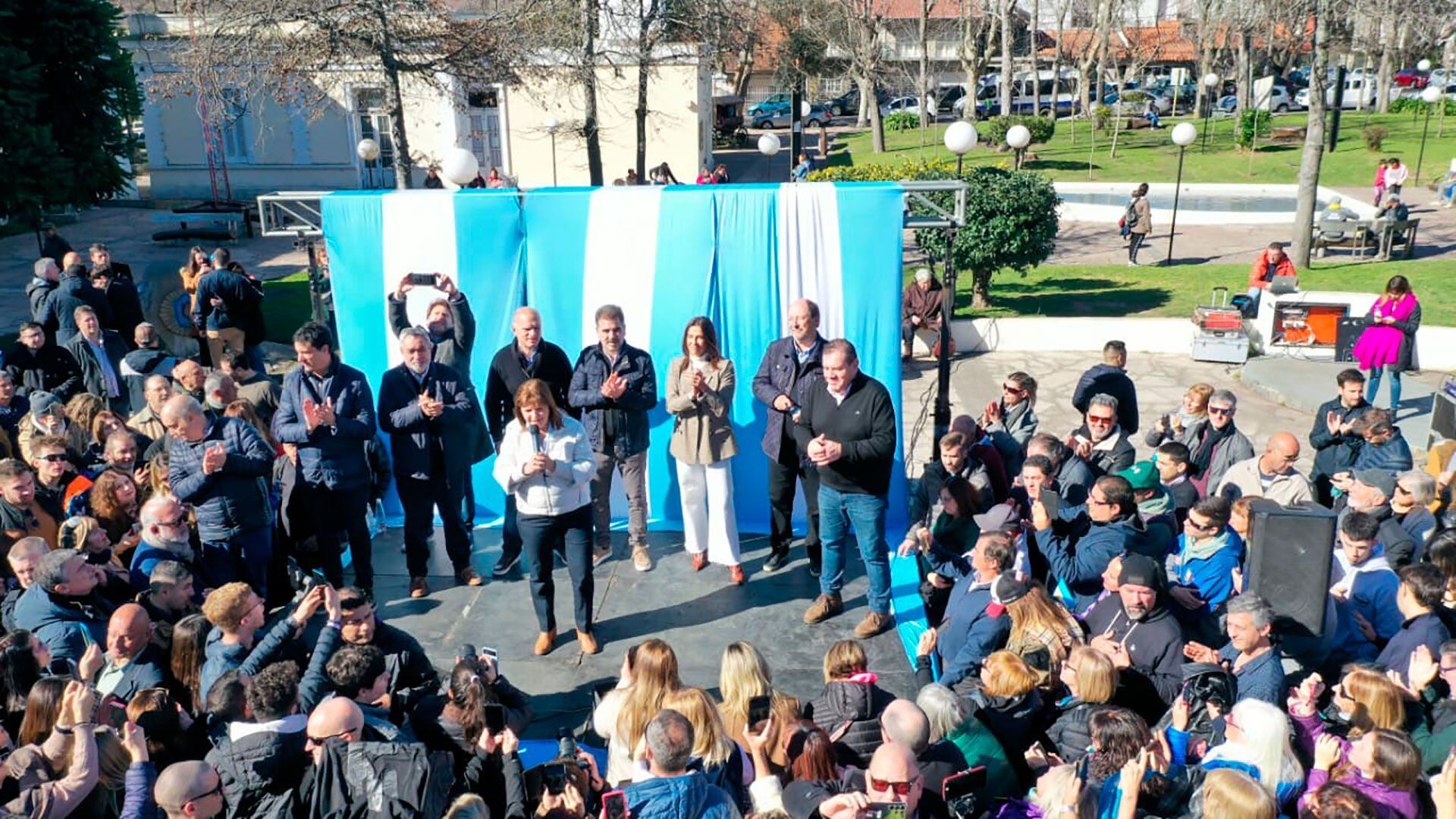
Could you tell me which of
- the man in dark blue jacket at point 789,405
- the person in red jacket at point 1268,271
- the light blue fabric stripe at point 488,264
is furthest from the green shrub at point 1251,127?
the light blue fabric stripe at point 488,264

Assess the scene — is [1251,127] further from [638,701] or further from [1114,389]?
[638,701]

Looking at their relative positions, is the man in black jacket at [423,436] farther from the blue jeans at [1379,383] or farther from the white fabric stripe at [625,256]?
the blue jeans at [1379,383]

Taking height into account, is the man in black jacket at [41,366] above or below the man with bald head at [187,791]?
above

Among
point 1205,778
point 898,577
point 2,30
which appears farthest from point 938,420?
point 2,30

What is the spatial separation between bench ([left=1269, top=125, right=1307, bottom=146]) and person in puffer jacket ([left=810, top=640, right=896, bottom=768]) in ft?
115

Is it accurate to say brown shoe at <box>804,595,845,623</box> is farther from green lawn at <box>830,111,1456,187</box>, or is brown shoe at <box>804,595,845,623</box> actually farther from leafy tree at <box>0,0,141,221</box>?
green lawn at <box>830,111,1456,187</box>

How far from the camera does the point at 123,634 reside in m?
4.33

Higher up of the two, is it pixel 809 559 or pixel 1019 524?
pixel 1019 524

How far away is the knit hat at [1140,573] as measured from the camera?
4.62 m

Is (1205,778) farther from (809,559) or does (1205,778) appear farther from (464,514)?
(464,514)

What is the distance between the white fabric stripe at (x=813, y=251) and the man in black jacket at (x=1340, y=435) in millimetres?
3247

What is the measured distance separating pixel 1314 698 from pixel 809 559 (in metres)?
3.36

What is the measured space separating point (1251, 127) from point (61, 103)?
30420 millimetres

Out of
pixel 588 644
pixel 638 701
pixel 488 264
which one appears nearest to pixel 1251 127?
pixel 488 264
